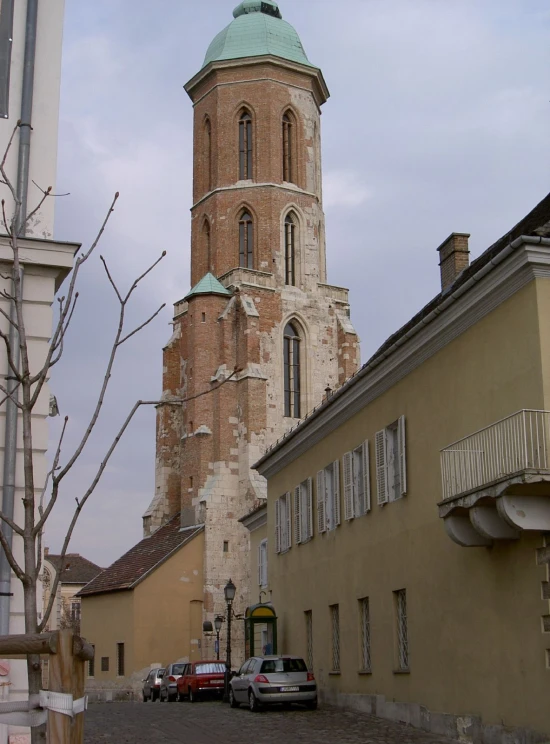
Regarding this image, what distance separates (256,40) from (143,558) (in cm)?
2786

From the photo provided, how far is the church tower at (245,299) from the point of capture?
Answer: 4941 cm

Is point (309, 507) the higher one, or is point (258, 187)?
point (258, 187)

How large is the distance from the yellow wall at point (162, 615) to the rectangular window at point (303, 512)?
66.6 feet

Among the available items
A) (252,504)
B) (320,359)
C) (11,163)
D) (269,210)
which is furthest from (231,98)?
(11,163)

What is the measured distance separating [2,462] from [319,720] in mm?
12565

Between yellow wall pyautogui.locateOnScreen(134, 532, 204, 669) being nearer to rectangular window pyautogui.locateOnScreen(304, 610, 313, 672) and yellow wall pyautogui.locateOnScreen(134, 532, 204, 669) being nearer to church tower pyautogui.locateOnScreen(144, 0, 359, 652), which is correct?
church tower pyautogui.locateOnScreen(144, 0, 359, 652)

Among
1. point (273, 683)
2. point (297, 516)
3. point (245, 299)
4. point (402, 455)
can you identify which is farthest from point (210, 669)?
point (245, 299)

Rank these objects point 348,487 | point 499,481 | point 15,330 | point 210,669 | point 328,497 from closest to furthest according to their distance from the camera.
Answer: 1. point 15,330
2. point 499,481
3. point 348,487
4. point 328,497
5. point 210,669

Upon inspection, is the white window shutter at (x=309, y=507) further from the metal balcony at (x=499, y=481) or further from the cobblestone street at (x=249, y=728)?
the metal balcony at (x=499, y=481)

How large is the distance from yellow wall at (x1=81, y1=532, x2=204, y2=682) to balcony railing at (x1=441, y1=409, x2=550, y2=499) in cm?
3323

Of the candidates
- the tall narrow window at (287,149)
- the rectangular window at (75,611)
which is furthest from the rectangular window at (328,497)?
the rectangular window at (75,611)

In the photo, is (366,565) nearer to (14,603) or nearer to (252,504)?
(14,603)

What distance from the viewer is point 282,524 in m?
30.0

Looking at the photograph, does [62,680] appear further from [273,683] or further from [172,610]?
[172,610]
